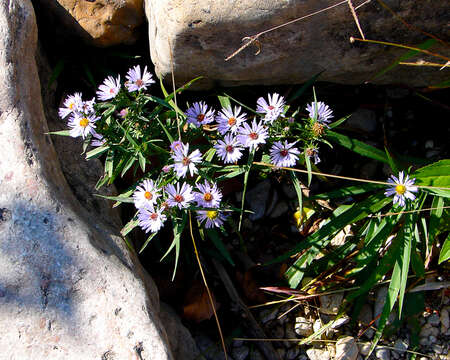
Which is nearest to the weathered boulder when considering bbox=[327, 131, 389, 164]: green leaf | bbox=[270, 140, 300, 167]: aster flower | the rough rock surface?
the rough rock surface

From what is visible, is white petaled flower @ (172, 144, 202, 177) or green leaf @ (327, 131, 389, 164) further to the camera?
green leaf @ (327, 131, 389, 164)

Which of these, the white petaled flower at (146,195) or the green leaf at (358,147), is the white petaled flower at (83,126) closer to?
the white petaled flower at (146,195)

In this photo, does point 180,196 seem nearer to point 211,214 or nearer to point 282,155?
point 211,214

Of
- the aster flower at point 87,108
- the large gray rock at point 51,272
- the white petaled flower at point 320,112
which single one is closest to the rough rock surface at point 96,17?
the large gray rock at point 51,272

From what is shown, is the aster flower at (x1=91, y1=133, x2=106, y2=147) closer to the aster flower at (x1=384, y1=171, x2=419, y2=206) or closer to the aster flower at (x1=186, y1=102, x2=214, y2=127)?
the aster flower at (x1=186, y1=102, x2=214, y2=127)


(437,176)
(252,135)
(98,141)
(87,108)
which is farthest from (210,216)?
(437,176)

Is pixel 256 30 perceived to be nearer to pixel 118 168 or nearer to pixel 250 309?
pixel 118 168
